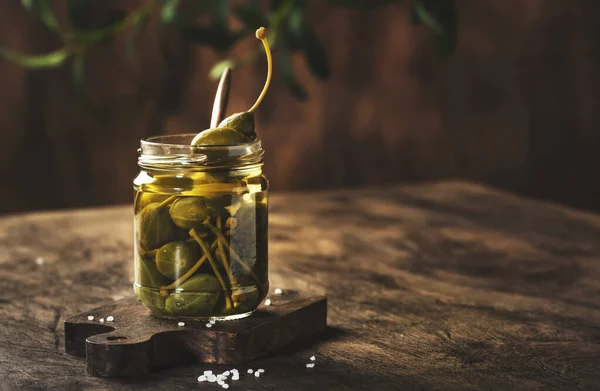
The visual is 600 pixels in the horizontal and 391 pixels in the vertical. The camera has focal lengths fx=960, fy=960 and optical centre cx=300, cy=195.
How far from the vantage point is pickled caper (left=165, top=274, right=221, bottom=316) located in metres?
1.02

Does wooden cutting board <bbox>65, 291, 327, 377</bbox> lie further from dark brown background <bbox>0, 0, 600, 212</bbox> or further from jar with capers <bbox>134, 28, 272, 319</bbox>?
dark brown background <bbox>0, 0, 600, 212</bbox>

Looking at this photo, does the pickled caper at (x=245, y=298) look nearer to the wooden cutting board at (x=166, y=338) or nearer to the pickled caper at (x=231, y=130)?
the wooden cutting board at (x=166, y=338)

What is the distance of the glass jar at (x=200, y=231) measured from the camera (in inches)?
39.9

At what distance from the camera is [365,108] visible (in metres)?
3.03

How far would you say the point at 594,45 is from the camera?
10.2 feet

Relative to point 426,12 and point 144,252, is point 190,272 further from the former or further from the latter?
point 426,12

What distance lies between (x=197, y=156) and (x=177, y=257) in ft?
0.36

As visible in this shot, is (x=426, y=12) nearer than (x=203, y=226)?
No

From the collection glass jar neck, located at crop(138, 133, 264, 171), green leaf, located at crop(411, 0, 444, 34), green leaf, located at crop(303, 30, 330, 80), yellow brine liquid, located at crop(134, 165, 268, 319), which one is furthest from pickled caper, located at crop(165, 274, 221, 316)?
green leaf, located at crop(303, 30, 330, 80)

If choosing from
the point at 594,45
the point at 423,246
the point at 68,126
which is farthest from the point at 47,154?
the point at 594,45

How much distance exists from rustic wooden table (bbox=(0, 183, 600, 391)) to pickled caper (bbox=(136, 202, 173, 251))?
14 centimetres

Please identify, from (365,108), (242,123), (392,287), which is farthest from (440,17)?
(365,108)

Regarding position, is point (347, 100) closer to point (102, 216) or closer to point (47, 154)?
point (47, 154)

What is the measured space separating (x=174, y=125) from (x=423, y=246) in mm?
1385
